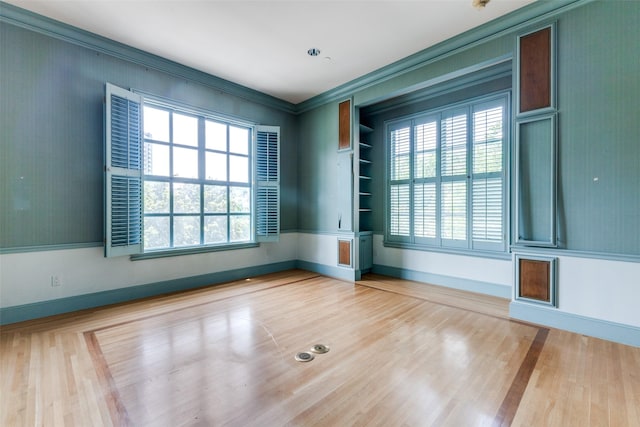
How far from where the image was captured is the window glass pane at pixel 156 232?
4.03 metres

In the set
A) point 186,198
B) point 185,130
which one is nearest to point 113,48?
point 185,130

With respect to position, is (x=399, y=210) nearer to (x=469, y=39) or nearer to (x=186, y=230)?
(x=469, y=39)

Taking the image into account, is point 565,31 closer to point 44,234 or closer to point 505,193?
point 505,193

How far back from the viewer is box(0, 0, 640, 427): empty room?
201 cm

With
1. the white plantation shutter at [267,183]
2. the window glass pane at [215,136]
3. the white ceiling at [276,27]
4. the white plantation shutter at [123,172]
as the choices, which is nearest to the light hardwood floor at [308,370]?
the white plantation shutter at [123,172]

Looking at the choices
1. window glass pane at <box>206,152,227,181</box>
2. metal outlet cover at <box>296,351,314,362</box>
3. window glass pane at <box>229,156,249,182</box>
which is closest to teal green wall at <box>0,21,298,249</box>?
window glass pane at <box>206,152,227,181</box>

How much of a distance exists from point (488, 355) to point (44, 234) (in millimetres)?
4756

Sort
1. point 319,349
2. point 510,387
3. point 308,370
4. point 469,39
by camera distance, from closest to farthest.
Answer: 1. point 510,387
2. point 308,370
3. point 319,349
4. point 469,39

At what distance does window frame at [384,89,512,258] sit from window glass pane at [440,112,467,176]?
0.05m

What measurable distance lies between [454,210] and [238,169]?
3.74 metres

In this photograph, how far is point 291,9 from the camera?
3021 mm

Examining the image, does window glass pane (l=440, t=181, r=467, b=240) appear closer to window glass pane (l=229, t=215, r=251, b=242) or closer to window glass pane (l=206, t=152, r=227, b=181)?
window glass pane (l=229, t=215, r=251, b=242)

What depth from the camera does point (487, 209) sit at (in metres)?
4.18

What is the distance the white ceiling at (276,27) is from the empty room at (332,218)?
0.03m
